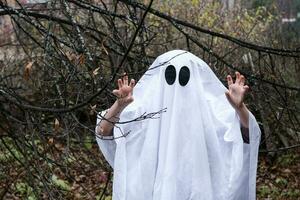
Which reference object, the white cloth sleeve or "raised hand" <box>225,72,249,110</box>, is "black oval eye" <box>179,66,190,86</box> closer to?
"raised hand" <box>225,72,249,110</box>

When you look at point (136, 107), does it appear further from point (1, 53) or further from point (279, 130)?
point (1, 53)

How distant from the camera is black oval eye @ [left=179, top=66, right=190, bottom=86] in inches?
147

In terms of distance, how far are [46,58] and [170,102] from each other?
1050 millimetres

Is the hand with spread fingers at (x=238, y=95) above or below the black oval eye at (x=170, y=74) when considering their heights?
below

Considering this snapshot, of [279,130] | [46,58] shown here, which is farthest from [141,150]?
[279,130]

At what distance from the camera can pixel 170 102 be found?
3719 millimetres

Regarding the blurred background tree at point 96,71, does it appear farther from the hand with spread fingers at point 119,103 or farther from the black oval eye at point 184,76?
the black oval eye at point 184,76

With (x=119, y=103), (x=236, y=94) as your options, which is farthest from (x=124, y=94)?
(x=236, y=94)

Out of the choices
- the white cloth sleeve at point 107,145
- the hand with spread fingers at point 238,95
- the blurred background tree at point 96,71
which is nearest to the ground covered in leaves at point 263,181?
the blurred background tree at point 96,71

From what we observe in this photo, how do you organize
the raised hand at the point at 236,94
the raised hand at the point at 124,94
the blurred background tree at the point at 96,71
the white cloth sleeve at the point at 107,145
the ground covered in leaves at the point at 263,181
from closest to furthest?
1. the raised hand at the point at 236,94
2. the raised hand at the point at 124,94
3. the white cloth sleeve at the point at 107,145
4. the blurred background tree at the point at 96,71
5. the ground covered in leaves at the point at 263,181

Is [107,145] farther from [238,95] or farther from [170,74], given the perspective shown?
[238,95]

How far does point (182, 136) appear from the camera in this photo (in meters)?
3.65

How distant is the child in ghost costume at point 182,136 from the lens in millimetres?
3617

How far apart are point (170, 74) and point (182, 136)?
1.21 ft
